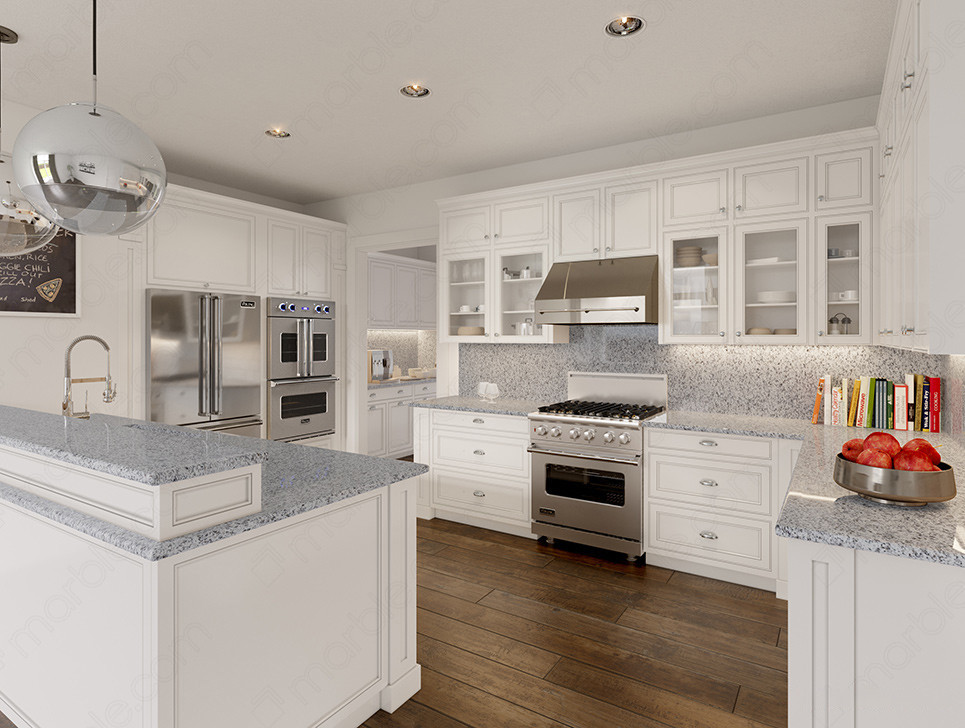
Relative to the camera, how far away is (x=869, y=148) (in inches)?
121

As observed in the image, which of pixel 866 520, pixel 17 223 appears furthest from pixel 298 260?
pixel 866 520

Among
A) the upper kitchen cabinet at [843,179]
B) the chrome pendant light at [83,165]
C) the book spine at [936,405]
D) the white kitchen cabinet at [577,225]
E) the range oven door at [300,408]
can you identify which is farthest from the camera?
the range oven door at [300,408]

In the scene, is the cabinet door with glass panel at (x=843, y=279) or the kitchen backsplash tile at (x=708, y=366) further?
the kitchen backsplash tile at (x=708, y=366)

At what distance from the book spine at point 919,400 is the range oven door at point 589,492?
4.72 ft

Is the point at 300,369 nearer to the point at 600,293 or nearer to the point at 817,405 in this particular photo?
the point at 600,293

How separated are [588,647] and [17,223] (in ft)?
9.69

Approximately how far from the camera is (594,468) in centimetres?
360

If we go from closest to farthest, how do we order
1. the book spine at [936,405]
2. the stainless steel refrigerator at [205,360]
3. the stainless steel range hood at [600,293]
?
1. the book spine at [936,405]
2. the stainless steel range hood at [600,293]
3. the stainless steel refrigerator at [205,360]

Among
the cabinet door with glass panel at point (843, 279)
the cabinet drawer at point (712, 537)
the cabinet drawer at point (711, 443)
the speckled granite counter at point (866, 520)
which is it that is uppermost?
the cabinet door with glass panel at point (843, 279)

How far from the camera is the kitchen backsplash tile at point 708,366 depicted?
3.32 meters

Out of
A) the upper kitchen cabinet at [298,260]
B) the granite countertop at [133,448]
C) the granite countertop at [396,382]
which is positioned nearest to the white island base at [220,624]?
the granite countertop at [133,448]

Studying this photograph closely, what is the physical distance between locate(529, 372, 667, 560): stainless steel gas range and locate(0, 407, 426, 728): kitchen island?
1.69 metres

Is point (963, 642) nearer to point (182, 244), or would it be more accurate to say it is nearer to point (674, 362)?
point (674, 362)

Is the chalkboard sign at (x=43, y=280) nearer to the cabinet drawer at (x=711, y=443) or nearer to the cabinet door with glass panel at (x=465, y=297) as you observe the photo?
the cabinet door with glass panel at (x=465, y=297)
